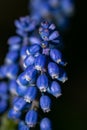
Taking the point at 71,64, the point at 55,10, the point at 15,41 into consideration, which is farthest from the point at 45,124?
the point at 55,10

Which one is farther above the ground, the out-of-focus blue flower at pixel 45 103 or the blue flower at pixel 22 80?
the blue flower at pixel 22 80

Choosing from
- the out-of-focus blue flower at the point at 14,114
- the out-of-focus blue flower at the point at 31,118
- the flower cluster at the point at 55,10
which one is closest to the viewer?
the out-of-focus blue flower at the point at 31,118

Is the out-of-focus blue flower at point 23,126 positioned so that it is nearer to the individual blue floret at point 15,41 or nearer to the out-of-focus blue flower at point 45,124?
the out-of-focus blue flower at point 45,124

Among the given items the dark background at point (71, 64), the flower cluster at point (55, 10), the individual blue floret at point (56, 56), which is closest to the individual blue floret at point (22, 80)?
the individual blue floret at point (56, 56)

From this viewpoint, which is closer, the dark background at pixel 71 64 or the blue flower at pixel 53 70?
the blue flower at pixel 53 70

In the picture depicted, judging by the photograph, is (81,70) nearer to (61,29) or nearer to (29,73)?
(61,29)

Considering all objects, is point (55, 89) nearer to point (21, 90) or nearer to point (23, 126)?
point (21, 90)

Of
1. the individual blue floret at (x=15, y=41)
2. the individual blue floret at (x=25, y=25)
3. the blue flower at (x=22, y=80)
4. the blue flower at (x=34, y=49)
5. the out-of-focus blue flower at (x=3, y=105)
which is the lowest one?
the out-of-focus blue flower at (x=3, y=105)

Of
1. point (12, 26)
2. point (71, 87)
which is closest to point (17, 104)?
point (71, 87)

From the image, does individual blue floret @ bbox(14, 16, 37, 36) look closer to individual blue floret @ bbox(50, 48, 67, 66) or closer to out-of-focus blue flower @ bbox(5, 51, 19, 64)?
out-of-focus blue flower @ bbox(5, 51, 19, 64)
